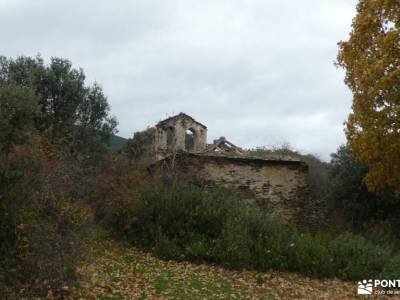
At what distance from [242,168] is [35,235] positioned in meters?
11.1

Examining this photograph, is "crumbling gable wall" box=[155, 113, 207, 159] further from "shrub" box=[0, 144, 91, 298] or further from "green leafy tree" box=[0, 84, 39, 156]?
"shrub" box=[0, 144, 91, 298]

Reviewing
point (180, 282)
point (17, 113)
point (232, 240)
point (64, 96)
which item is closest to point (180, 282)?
point (180, 282)

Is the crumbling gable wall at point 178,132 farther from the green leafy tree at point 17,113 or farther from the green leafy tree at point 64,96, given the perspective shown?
the green leafy tree at point 17,113

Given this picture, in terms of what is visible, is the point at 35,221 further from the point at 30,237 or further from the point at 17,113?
the point at 17,113

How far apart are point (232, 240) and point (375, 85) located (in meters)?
5.66

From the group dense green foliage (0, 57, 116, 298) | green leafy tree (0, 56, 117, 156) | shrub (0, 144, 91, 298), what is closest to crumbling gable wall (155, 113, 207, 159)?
green leafy tree (0, 56, 117, 156)

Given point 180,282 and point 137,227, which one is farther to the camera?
point 137,227

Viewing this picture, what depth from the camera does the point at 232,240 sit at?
12688mm

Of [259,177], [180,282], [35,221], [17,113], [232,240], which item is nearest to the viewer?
[35,221]

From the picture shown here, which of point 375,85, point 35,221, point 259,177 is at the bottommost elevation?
point 35,221

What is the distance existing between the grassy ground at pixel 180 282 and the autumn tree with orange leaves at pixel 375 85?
4.20m

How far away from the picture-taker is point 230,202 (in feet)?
47.9

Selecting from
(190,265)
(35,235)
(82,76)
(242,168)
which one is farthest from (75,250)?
(82,76)

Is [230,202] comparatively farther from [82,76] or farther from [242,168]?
[82,76]
